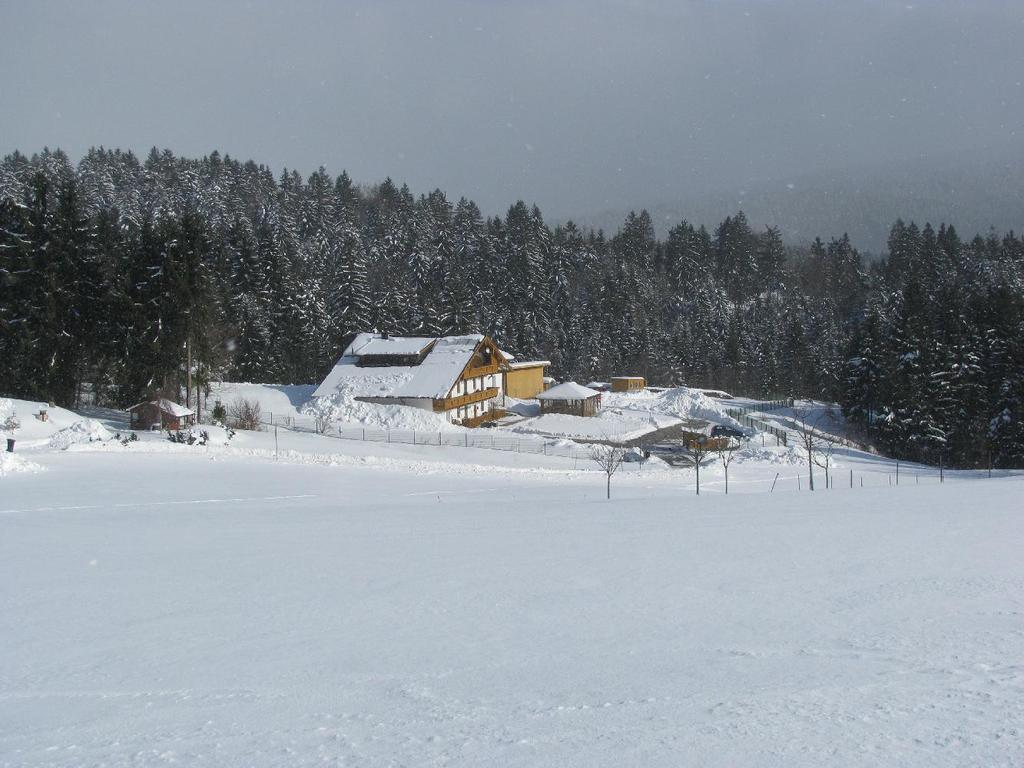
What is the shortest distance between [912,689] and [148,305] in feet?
130

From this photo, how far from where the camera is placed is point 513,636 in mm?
7730

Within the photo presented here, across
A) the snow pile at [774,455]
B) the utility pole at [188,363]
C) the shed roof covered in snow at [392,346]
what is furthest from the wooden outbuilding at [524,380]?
the utility pole at [188,363]

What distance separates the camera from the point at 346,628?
8172 millimetres

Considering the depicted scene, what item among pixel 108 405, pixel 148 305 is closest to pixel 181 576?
pixel 148 305

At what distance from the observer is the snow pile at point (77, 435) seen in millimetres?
27484

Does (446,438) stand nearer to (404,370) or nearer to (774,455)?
(404,370)

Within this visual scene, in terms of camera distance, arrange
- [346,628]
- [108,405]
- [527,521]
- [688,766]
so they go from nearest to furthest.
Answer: [688,766], [346,628], [527,521], [108,405]

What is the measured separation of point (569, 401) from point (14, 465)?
120 ft

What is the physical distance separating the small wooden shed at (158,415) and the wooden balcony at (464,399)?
659 inches

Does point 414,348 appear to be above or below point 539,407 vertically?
above

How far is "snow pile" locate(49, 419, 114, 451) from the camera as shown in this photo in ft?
90.2

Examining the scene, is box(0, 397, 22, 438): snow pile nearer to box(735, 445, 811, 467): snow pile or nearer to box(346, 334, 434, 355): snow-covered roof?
box(346, 334, 434, 355): snow-covered roof

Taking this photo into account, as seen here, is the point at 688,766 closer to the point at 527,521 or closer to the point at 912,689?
the point at 912,689

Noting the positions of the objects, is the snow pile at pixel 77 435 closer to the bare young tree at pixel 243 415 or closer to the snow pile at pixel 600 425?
the bare young tree at pixel 243 415
